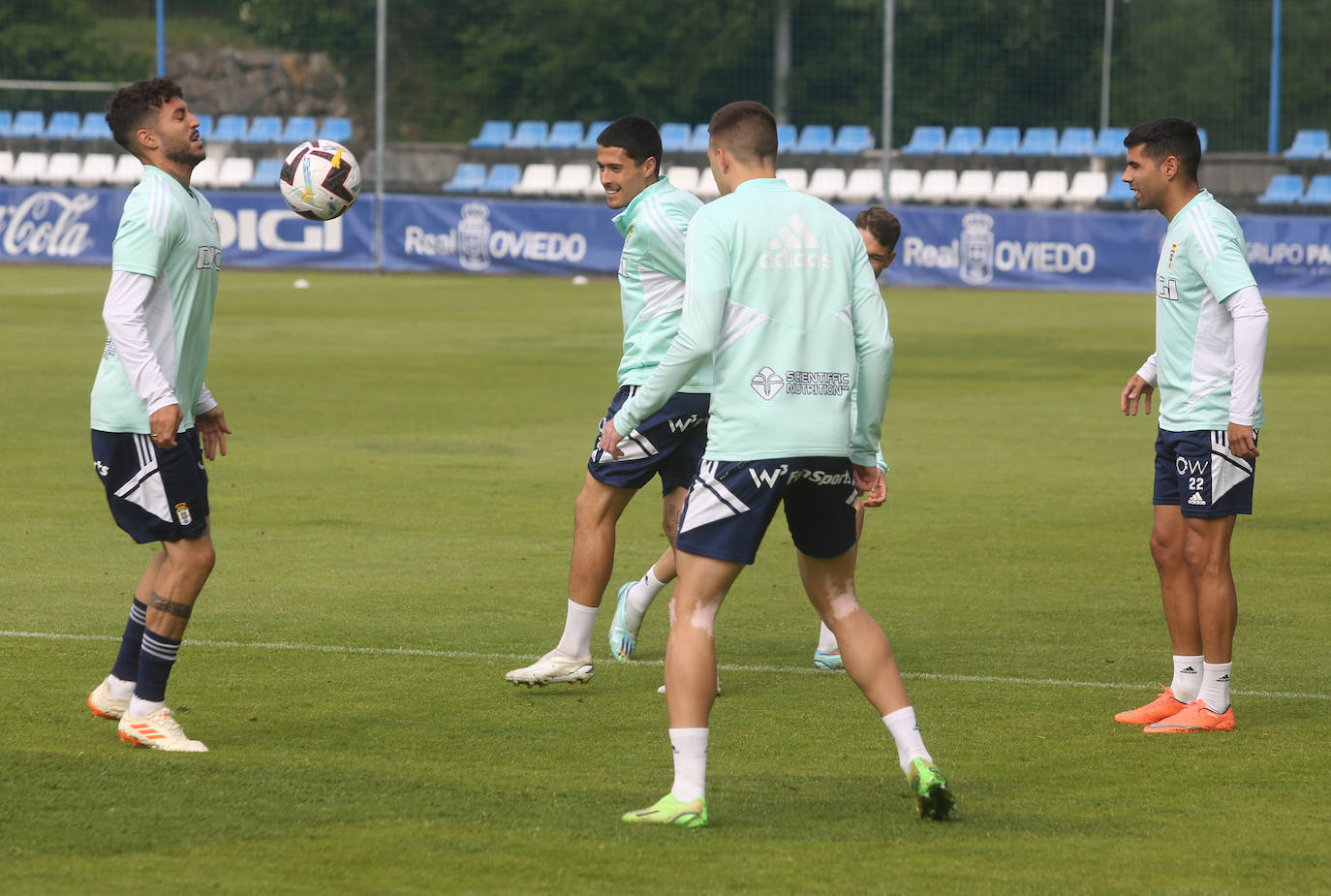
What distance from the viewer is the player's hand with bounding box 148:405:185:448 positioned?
18.9 ft

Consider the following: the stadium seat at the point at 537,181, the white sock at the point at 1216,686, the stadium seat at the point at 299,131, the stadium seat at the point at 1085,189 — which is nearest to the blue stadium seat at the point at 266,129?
the stadium seat at the point at 299,131

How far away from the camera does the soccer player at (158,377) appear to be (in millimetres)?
5867

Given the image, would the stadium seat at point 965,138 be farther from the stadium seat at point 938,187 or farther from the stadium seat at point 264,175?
the stadium seat at point 264,175

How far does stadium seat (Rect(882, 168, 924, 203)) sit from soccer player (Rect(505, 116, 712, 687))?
30066mm

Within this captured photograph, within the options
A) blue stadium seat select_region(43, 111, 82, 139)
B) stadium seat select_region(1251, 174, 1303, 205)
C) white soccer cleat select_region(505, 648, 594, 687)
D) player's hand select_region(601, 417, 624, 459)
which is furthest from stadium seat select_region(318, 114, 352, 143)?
player's hand select_region(601, 417, 624, 459)

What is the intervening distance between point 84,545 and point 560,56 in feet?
118

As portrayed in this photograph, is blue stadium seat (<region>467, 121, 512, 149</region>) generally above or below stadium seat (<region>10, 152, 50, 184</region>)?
above

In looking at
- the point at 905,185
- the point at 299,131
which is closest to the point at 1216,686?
the point at 905,185

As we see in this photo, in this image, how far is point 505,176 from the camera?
39.3 m

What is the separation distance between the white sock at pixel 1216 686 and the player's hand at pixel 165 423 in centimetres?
348

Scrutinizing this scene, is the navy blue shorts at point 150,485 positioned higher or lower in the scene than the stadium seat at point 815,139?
lower

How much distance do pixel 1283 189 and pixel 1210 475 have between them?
97.8ft

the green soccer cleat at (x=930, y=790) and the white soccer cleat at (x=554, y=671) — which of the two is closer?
the green soccer cleat at (x=930, y=790)

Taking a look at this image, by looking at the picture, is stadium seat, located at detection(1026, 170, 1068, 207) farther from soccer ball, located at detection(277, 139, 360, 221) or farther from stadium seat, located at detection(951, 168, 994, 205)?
soccer ball, located at detection(277, 139, 360, 221)
